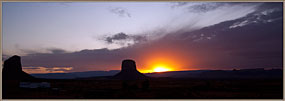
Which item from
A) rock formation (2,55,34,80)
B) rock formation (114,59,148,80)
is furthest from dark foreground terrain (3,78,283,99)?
rock formation (114,59,148,80)

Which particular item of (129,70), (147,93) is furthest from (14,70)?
(147,93)

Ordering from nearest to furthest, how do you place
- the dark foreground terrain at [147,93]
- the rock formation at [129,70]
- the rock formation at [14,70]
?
the dark foreground terrain at [147,93] → the rock formation at [14,70] → the rock formation at [129,70]

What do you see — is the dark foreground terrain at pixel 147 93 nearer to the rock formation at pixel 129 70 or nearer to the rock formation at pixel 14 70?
the rock formation at pixel 14 70

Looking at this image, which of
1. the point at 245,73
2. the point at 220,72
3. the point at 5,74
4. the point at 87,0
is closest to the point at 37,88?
the point at 87,0

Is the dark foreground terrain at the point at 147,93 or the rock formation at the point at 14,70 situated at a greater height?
the dark foreground terrain at the point at 147,93

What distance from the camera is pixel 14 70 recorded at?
299ft

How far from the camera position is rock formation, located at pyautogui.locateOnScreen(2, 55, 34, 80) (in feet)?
289

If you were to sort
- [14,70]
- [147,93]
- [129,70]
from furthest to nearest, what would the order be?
[129,70] → [14,70] → [147,93]

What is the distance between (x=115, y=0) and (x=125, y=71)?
12255 cm

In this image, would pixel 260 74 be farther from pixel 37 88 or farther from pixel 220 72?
pixel 37 88

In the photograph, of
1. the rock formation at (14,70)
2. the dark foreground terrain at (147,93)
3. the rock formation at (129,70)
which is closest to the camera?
the dark foreground terrain at (147,93)

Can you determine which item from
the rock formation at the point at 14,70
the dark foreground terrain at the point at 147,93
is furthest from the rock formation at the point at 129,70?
the dark foreground terrain at the point at 147,93

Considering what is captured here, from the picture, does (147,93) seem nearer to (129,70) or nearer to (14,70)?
(14,70)

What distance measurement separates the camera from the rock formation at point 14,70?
289 ft
